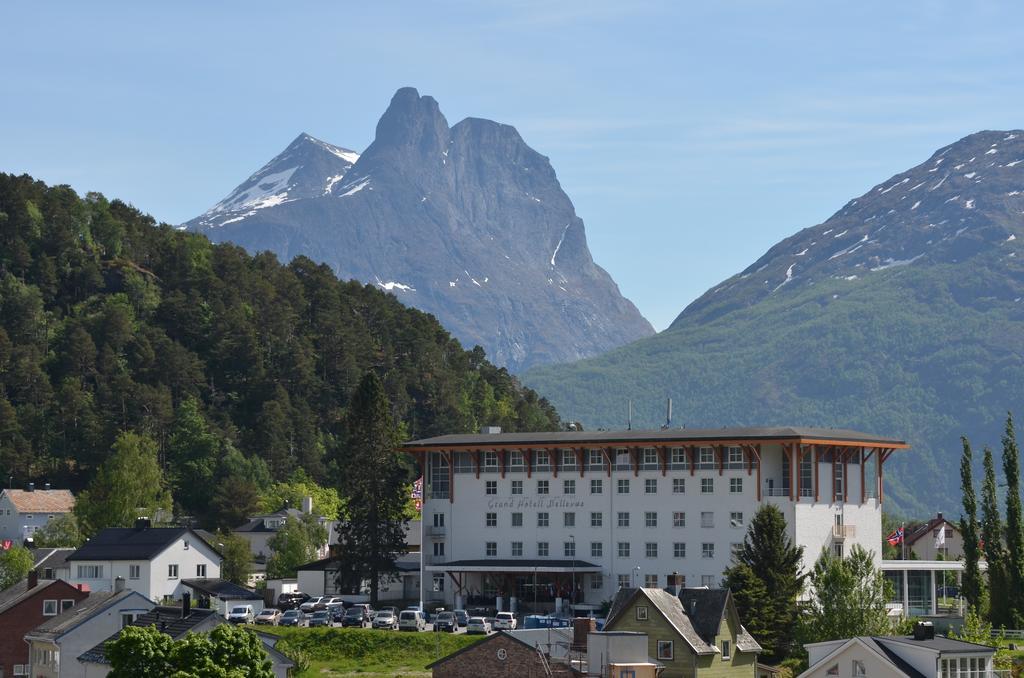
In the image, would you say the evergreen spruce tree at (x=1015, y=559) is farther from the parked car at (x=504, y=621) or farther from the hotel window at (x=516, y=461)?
the hotel window at (x=516, y=461)

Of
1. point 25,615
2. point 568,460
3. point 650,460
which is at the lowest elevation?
point 25,615

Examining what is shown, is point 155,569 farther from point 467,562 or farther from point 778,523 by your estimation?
point 778,523

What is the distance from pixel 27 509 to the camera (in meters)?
177

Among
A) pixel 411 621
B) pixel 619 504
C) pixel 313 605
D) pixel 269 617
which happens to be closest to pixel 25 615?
pixel 269 617

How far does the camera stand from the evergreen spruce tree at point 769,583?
103 m

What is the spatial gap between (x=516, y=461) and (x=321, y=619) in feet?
81.4

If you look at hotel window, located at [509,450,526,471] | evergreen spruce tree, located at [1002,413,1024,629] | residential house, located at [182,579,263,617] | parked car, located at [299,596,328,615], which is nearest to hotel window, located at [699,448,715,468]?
hotel window, located at [509,450,526,471]

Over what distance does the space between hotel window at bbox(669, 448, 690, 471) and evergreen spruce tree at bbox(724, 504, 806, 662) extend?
12.0 meters

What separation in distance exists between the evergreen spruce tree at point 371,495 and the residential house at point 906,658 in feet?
192

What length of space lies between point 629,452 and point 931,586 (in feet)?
87.9

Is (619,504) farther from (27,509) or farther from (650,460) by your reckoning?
(27,509)

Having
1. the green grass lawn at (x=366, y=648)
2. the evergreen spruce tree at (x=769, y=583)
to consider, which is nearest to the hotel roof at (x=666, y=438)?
the evergreen spruce tree at (x=769, y=583)

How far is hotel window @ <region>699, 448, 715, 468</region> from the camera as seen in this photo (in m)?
126

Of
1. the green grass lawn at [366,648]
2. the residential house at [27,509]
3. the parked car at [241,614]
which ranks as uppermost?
the residential house at [27,509]
